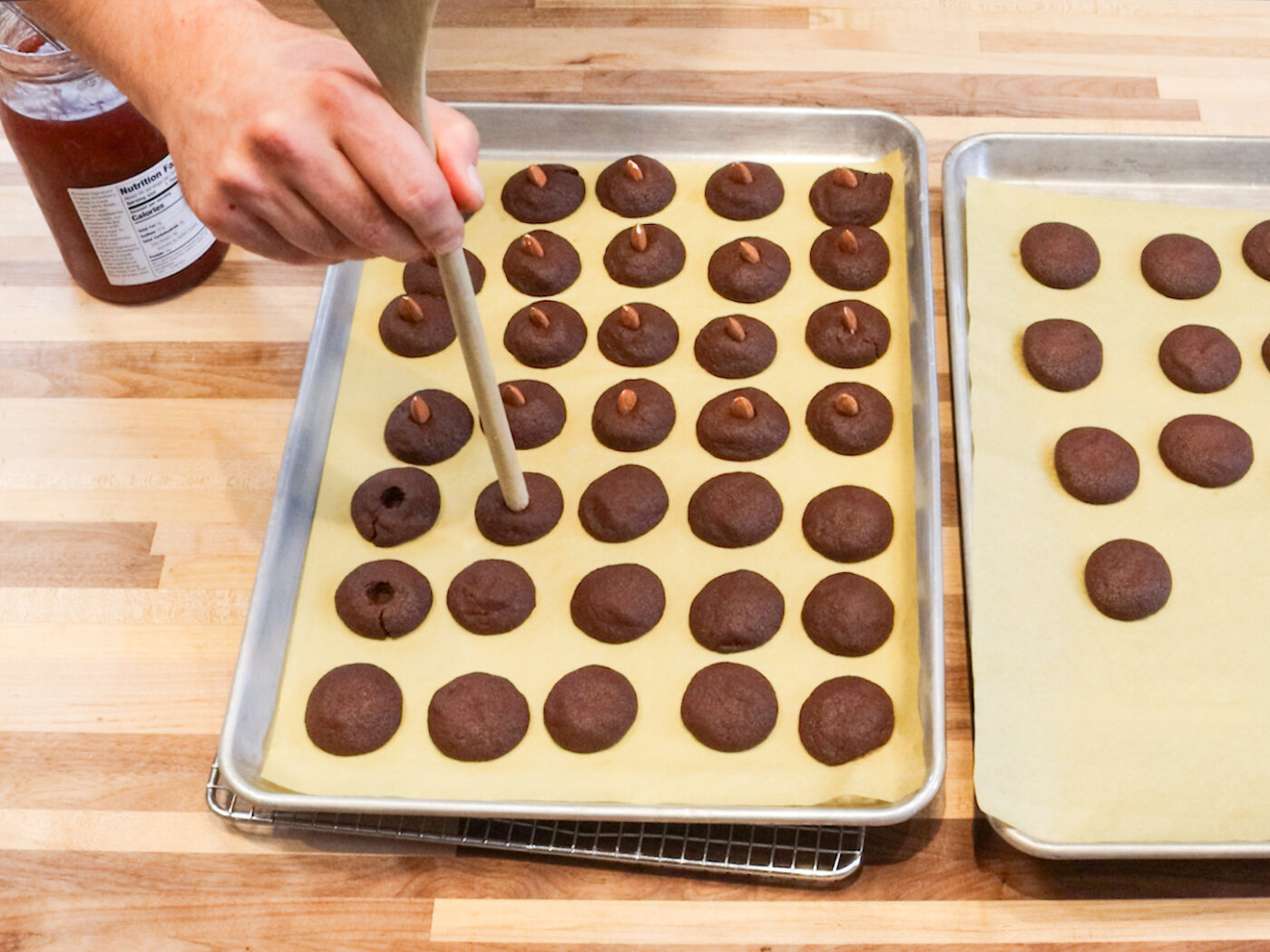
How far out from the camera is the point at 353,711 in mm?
1140

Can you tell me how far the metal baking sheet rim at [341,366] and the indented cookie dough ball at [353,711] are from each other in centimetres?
5

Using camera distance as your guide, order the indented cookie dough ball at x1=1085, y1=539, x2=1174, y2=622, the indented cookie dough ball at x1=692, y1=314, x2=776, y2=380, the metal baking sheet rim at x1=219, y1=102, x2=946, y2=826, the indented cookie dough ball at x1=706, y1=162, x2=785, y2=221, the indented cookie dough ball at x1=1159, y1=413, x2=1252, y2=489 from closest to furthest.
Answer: the metal baking sheet rim at x1=219, y1=102, x2=946, y2=826, the indented cookie dough ball at x1=1085, y1=539, x2=1174, y2=622, the indented cookie dough ball at x1=1159, y1=413, x2=1252, y2=489, the indented cookie dough ball at x1=692, y1=314, x2=776, y2=380, the indented cookie dough ball at x1=706, y1=162, x2=785, y2=221

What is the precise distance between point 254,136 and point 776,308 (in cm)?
77

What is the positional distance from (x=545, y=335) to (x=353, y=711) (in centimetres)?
51

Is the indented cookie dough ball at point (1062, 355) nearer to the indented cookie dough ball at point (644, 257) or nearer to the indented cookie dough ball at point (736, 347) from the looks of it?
the indented cookie dough ball at point (736, 347)

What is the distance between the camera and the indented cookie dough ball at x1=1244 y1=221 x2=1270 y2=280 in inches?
56.1

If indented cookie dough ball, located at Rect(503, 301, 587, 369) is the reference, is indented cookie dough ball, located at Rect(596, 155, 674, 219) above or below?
above

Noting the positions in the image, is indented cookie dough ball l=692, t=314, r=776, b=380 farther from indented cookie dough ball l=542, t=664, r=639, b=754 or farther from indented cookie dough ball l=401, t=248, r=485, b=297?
indented cookie dough ball l=542, t=664, r=639, b=754

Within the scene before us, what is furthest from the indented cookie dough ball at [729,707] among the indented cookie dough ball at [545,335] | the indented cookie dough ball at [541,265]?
the indented cookie dough ball at [541,265]

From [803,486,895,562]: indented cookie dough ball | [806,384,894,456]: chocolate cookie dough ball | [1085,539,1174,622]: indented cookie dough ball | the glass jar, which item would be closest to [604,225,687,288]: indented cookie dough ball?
[806,384,894,456]: chocolate cookie dough ball

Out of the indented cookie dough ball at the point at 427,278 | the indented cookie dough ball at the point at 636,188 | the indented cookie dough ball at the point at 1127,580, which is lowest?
the indented cookie dough ball at the point at 427,278

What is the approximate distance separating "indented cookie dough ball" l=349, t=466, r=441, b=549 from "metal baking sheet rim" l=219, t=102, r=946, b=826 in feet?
0.22

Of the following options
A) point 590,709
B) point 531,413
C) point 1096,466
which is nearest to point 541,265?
point 531,413

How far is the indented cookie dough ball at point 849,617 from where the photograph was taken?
1.17 metres
